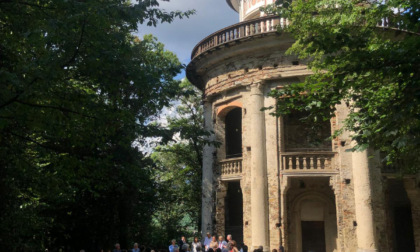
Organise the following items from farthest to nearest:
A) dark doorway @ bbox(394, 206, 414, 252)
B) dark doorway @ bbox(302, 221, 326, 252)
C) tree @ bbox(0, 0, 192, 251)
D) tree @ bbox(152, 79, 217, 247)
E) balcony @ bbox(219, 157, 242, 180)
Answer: tree @ bbox(152, 79, 217, 247), dark doorway @ bbox(394, 206, 414, 252), balcony @ bbox(219, 157, 242, 180), dark doorway @ bbox(302, 221, 326, 252), tree @ bbox(0, 0, 192, 251)

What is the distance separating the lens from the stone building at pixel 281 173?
16.6 metres

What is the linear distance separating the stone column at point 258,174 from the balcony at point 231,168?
1339mm

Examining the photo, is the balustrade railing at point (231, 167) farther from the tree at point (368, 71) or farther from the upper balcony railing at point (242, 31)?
the tree at point (368, 71)

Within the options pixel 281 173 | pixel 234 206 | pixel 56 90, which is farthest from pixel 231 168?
pixel 56 90

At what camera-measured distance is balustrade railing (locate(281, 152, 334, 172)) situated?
56.7 ft

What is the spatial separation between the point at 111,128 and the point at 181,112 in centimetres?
1917

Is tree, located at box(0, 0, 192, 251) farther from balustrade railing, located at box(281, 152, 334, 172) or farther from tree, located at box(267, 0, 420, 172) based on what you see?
balustrade railing, located at box(281, 152, 334, 172)

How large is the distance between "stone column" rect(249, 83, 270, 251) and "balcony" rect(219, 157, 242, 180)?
134 cm

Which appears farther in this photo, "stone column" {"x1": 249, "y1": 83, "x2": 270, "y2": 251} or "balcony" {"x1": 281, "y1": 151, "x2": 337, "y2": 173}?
"balcony" {"x1": 281, "y1": 151, "x2": 337, "y2": 173}

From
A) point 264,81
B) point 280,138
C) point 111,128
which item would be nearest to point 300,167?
point 280,138

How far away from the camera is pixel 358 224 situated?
16188 mm

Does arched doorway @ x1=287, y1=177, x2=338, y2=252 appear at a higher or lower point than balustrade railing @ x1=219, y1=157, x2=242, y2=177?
lower

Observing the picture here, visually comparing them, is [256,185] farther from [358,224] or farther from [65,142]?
[65,142]

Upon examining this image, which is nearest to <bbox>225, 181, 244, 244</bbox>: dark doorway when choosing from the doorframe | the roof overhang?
the doorframe
